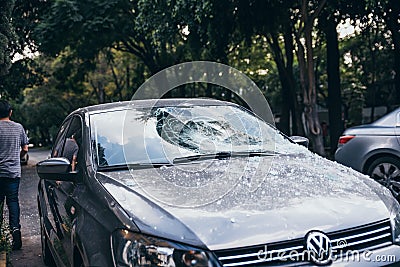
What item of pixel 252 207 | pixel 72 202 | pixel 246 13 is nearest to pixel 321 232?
pixel 252 207

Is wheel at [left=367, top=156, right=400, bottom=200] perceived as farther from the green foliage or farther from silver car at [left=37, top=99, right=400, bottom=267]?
the green foliage

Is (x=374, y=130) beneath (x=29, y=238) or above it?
above

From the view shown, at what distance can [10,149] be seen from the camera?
5773 mm

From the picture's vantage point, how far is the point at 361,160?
747cm

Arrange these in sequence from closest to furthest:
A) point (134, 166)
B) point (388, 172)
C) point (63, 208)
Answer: point (134, 166), point (63, 208), point (388, 172)

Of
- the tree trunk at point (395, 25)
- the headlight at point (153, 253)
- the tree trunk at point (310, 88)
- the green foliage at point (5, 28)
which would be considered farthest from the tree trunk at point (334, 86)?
the headlight at point (153, 253)

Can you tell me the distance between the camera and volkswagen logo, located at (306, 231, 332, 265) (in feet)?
8.34

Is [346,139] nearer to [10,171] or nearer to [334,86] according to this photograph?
[10,171]

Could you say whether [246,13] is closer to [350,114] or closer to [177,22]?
[177,22]

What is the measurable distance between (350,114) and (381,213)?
31.0m

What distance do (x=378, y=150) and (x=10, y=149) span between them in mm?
5064

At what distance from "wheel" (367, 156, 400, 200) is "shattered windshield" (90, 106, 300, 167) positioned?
10.6 feet

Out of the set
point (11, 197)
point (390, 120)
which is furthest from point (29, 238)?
point (390, 120)

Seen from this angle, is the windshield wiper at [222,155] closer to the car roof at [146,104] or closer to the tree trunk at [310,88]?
the car roof at [146,104]
